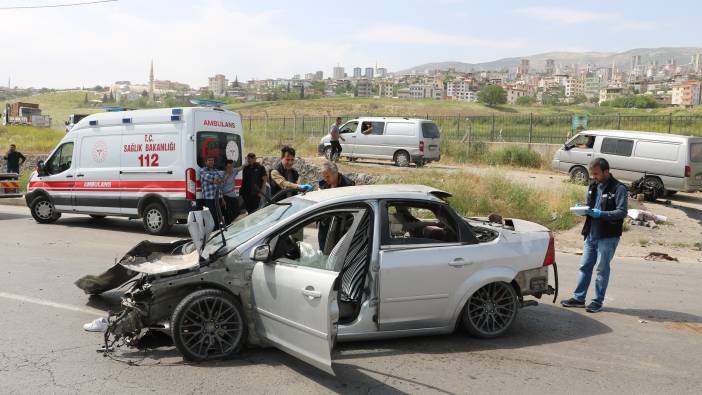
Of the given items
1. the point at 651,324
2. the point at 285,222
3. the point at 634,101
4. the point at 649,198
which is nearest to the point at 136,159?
the point at 285,222

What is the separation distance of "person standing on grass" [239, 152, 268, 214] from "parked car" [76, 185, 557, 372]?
5124mm

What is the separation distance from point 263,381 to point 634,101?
122 meters

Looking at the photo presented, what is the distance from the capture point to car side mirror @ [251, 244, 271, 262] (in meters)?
5.39

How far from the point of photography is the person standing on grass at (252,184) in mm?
11797

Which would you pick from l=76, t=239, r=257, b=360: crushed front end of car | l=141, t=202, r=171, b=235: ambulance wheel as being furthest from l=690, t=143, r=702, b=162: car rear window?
l=76, t=239, r=257, b=360: crushed front end of car

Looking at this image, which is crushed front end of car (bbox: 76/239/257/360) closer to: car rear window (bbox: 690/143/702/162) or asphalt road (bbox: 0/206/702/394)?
asphalt road (bbox: 0/206/702/394)

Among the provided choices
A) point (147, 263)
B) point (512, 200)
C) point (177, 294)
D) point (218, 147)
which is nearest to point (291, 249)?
point (177, 294)

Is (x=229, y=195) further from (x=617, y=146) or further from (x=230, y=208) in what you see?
(x=617, y=146)

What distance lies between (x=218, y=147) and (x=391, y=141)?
1278 cm

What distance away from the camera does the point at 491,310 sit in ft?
20.5

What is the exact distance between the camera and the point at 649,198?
18.4 meters

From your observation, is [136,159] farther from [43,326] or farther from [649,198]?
[649,198]

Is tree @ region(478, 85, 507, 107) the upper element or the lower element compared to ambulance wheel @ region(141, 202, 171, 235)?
upper

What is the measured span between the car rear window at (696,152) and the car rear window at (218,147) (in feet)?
42.8
